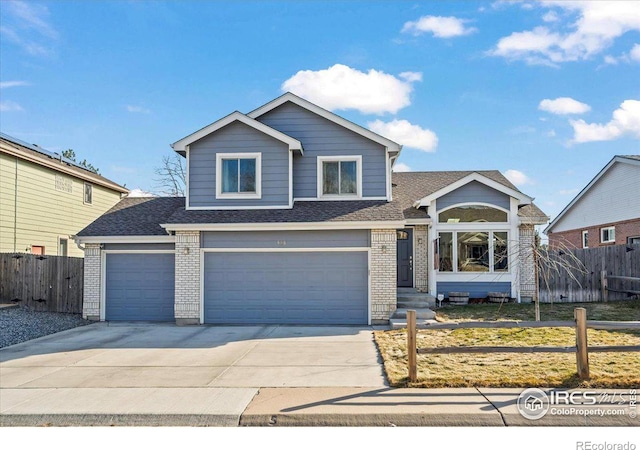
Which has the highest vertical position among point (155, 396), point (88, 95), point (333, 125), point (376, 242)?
point (88, 95)

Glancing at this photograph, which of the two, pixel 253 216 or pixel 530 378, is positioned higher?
pixel 253 216

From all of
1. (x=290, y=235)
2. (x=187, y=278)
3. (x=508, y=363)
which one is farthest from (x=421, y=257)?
(x=508, y=363)

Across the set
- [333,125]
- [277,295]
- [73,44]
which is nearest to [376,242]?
[277,295]

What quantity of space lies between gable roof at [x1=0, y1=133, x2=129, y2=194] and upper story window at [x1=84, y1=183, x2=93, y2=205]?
28cm

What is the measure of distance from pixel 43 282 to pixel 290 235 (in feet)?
29.7

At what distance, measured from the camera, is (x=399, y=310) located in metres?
13.8

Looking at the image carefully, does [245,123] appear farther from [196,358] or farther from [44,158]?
[44,158]

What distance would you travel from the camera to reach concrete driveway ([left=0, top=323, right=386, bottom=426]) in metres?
6.21

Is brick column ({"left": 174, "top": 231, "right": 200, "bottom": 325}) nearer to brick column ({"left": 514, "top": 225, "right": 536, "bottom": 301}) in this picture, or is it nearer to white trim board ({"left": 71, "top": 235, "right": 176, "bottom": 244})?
white trim board ({"left": 71, "top": 235, "right": 176, "bottom": 244})

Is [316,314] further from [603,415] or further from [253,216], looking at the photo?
[603,415]

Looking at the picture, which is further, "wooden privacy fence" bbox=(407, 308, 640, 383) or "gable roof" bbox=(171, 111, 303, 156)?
"gable roof" bbox=(171, 111, 303, 156)

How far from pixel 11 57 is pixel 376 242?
15440 millimetres

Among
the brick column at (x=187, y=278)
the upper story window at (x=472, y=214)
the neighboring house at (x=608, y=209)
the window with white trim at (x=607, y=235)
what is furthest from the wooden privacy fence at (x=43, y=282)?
the window with white trim at (x=607, y=235)

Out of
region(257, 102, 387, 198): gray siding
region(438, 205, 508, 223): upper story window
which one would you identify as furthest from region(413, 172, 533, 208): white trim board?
region(257, 102, 387, 198): gray siding
